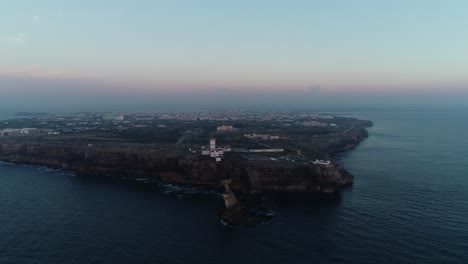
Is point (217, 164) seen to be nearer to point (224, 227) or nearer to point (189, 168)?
point (189, 168)

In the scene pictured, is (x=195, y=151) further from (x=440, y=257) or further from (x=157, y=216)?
(x=440, y=257)

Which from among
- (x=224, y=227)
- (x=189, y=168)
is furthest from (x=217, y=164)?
(x=224, y=227)

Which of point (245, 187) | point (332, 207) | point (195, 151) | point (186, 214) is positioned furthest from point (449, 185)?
point (195, 151)

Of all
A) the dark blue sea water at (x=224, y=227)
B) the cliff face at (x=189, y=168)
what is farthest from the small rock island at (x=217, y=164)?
the dark blue sea water at (x=224, y=227)

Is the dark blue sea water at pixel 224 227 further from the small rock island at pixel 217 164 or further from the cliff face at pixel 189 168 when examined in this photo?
the cliff face at pixel 189 168

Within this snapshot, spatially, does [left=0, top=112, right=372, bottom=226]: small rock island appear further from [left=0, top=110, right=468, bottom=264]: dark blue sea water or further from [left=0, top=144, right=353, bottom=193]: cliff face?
[left=0, top=110, right=468, bottom=264]: dark blue sea water
